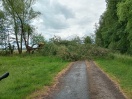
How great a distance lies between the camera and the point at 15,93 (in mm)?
11289

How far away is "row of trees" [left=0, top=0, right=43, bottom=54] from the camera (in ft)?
151

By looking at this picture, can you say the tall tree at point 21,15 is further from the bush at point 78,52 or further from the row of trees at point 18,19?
the bush at point 78,52

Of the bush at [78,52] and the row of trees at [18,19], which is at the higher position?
the row of trees at [18,19]

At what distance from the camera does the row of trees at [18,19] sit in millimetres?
45875

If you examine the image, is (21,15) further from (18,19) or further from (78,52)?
(78,52)

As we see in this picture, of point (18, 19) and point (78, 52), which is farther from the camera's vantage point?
point (18, 19)

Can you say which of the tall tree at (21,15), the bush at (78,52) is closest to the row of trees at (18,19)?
the tall tree at (21,15)

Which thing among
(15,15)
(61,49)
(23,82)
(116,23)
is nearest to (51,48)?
(61,49)

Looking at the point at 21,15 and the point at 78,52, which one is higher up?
the point at 21,15

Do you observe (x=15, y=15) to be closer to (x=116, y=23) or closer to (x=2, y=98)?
(x=116, y=23)

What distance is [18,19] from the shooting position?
47219mm

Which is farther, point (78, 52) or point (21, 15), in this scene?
point (21, 15)

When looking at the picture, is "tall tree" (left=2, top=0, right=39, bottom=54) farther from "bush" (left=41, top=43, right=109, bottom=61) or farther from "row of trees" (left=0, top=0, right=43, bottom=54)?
"bush" (left=41, top=43, right=109, bottom=61)

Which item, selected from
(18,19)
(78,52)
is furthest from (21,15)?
(78,52)
